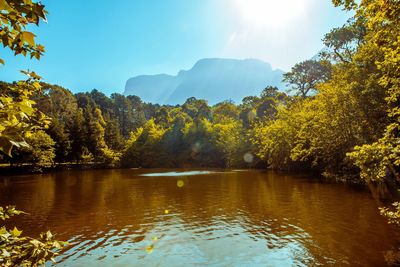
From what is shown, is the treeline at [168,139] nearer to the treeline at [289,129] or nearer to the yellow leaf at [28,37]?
the treeline at [289,129]

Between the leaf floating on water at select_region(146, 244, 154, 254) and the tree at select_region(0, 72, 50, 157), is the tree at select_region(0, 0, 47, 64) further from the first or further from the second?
the leaf floating on water at select_region(146, 244, 154, 254)

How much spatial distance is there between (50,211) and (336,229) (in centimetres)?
1769

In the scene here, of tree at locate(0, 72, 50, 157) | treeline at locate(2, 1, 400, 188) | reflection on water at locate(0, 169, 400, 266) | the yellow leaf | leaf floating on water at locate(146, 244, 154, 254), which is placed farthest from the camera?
treeline at locate(2, 1, 400, 188)

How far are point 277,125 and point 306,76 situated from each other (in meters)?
17.4

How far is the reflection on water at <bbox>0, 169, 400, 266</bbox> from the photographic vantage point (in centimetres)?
1131

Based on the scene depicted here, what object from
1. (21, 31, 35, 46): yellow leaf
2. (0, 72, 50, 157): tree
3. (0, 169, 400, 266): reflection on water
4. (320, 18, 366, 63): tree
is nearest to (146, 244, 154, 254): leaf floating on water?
(0, 169, 400, 266): reflection on water

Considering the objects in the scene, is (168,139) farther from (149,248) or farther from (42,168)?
(149,248)

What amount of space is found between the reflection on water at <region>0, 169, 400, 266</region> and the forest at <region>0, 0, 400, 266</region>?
7.17 feet

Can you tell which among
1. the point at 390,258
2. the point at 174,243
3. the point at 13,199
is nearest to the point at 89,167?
the point at 13,199

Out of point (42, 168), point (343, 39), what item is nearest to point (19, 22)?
point (343, 39)

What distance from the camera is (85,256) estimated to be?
1160cm

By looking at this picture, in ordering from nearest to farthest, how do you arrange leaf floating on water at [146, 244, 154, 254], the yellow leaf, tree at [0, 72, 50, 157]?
tree at [0, 72, 50, 157] < the yellow leaf < leaf floating on water at [146, 244, 154, 254]

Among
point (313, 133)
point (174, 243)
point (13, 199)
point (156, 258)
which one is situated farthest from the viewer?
point (313, 133)

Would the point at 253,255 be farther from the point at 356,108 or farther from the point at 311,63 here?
the point at 311,63
